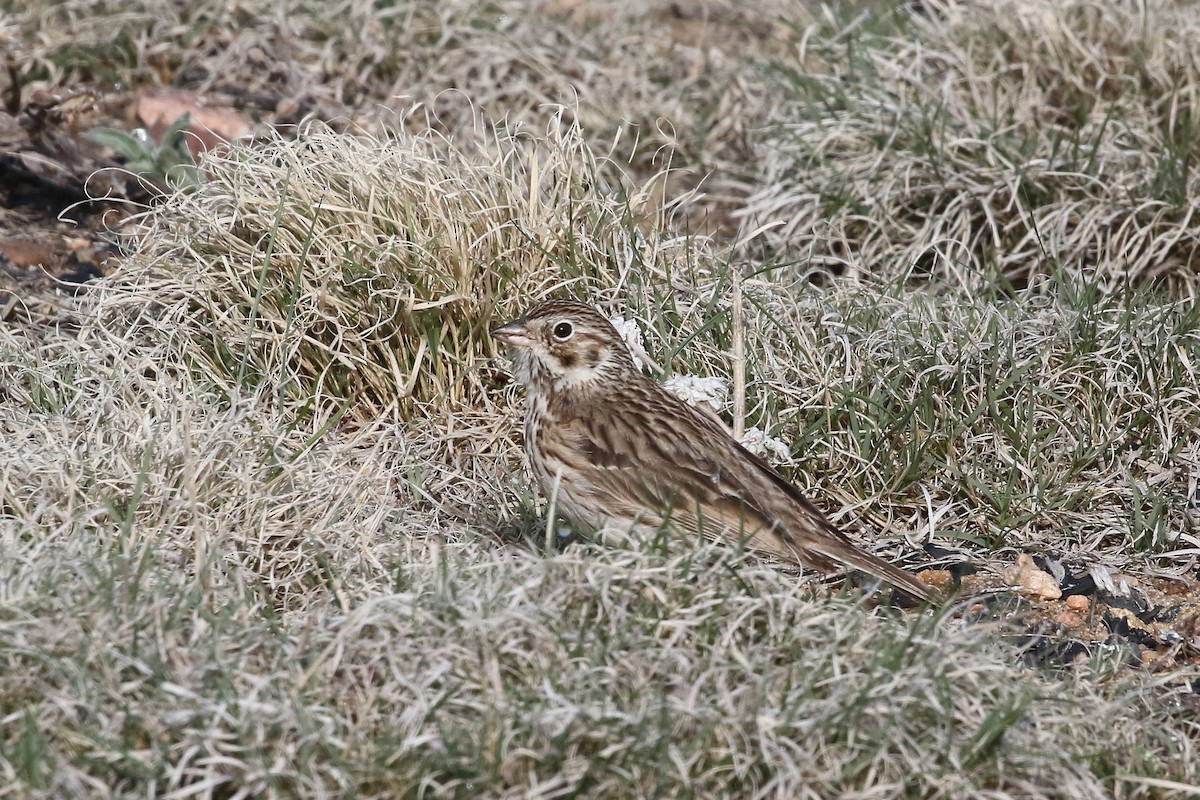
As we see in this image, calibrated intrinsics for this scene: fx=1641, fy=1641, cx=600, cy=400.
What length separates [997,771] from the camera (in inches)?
156

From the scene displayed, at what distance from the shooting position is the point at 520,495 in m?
5.80

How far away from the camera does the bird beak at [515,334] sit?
5.66m

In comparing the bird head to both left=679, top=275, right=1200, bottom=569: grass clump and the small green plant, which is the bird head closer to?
left=679, top=275, right=1200, bottom=569: grass clump

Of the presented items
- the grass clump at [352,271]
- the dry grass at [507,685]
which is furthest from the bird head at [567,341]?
the dry grass at [507,685]

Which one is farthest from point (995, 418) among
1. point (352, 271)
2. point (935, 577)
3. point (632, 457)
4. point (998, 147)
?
point (352, 271)

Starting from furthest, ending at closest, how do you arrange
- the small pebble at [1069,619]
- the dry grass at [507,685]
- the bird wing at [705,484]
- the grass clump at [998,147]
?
the grass clump at [998,147] < the small pebble at [1069,619] < the bird wing at [705,484] < the dry grass at [507,685]

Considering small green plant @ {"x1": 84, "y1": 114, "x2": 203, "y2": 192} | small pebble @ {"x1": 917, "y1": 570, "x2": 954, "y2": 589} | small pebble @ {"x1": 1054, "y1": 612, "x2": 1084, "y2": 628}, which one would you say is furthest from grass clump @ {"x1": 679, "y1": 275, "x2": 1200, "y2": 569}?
small green plant @ {"x1": 84, "y1": 114, "x2": 203, "y2": 192}

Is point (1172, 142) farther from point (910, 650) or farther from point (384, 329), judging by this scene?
point (910, 650)

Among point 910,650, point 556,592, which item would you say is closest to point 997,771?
point 910,650

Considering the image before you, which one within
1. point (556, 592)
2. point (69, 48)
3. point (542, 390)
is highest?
point (556, 592)

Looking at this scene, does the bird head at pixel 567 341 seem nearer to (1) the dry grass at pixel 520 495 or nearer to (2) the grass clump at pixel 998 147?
(1) the dry grass at pixel 520 495

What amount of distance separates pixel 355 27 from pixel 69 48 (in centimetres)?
151

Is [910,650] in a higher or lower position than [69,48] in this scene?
higher

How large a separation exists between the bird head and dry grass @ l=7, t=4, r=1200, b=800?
1.57ft
